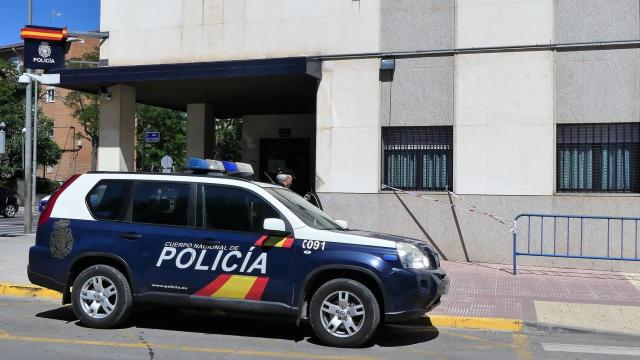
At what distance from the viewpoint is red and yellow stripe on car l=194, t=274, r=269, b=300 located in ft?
22.6

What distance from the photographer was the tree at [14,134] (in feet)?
135

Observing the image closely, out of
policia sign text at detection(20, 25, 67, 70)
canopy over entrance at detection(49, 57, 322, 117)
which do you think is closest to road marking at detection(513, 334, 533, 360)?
canopy over entrance at detection(49, 57, 322, 117)

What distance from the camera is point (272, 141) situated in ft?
65.9

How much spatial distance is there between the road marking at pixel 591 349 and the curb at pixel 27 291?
6.84 meters

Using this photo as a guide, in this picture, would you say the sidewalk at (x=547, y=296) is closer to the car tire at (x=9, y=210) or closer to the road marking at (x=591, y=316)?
the road marking at (x=591, y=316)

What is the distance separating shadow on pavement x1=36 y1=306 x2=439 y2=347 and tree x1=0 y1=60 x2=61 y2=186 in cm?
3618

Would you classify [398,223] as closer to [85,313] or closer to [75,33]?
[85,313]

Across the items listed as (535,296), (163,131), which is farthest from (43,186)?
(535,296)

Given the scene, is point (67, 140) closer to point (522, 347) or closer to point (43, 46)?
point (43, 46)

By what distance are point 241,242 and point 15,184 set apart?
40836 millimetres

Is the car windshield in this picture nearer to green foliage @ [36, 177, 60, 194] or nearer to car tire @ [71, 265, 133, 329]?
car tire @ [71, 265, 133, 329]

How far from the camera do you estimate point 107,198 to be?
7.57 m

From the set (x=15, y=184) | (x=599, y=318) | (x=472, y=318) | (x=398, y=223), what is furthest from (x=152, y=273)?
(x=15, y=184)

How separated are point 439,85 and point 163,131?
97.0ft
